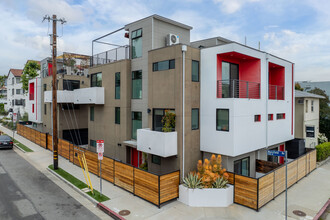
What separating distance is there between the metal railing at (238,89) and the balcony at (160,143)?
3577 mm

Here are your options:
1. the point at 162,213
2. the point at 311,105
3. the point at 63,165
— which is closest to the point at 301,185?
the point at 162,213

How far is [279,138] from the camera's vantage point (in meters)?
16.1

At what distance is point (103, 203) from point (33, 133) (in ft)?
63.4

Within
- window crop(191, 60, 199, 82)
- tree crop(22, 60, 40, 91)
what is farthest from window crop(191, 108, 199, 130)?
tree crop(22, 60, 40, 91)

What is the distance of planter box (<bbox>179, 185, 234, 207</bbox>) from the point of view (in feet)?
35.5

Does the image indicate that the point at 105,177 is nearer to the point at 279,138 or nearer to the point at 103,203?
the point at 103,203

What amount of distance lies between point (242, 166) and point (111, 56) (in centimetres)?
1233

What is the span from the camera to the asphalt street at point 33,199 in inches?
396

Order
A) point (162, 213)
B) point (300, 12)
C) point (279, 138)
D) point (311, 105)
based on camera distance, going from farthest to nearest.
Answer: point (311, 105) → point (279, 138) → point (300, 12) → point (162, 213)

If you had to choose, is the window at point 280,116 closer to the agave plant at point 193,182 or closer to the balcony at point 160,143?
the balcony at point 160,143

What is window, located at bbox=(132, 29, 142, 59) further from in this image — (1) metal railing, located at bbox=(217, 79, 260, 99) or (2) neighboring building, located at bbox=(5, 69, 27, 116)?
(2) neighboring building, located at bbox=(5, 69, 27, 116)

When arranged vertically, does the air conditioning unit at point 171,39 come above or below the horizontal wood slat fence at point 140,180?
above

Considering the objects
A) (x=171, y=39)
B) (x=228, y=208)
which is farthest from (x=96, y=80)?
(x=228, y=208)

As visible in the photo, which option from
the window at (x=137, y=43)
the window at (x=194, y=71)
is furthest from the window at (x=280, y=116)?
the window at (x=137, y=43)
